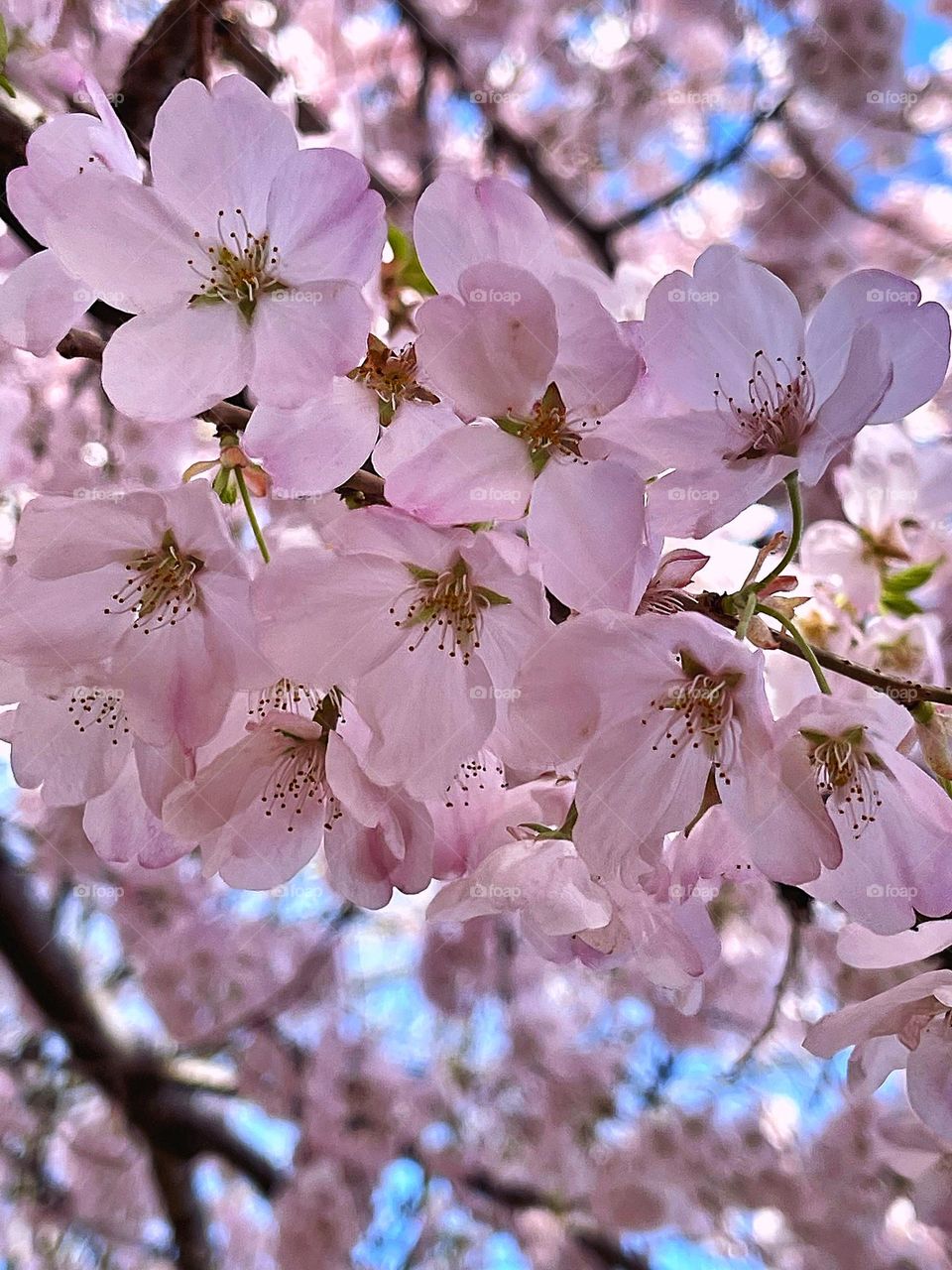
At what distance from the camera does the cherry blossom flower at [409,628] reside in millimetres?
620

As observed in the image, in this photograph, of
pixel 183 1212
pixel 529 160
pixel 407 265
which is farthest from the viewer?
pixel 183 1212

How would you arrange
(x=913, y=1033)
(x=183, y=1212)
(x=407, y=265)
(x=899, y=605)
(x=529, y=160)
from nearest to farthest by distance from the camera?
(x=913, y=1033)
(x=407, y=265)
(x=899, y=605)
(x=529, y=160)
(x=183, y=1212)

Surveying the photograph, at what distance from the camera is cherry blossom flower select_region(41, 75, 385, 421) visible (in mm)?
634

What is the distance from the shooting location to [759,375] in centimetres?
69

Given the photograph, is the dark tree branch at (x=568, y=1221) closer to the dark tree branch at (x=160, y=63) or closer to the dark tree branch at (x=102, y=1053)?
the dark tree branch at (x=102, y=1053)

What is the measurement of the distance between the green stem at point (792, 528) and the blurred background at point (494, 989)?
1.75 m

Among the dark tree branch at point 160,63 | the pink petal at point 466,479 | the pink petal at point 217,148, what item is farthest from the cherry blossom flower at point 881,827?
the dark tree branch at point 160,63

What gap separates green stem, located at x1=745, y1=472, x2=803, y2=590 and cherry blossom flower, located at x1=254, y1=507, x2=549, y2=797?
161 mm

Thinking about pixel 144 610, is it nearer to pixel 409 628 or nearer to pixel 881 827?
pixel 409 628

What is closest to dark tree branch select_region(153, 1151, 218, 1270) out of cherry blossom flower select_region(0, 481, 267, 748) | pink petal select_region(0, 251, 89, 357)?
cherry blossom flower select_region(0, 481, 267, 748)

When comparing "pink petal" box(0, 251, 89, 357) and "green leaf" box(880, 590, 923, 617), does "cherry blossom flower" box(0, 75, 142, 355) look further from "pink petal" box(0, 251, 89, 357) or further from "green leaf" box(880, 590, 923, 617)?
"green leaf" box(880, 590, 923, 617)

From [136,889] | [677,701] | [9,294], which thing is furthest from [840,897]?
[136,889]

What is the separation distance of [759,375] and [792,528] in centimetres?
11

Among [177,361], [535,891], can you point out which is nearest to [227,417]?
[177,361]
